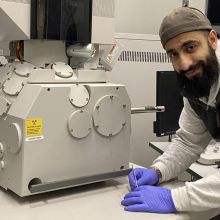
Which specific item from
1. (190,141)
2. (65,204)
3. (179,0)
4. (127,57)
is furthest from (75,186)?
(179,0)

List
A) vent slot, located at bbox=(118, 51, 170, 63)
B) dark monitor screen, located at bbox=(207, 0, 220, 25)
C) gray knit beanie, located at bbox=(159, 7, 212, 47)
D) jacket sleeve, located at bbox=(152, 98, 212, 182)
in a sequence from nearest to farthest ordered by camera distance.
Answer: gray knit beanie, located at bbox=(159, 7, 212, 47) < jacket sleeve, located at bbox=(152, 98, 212, 182) < vent slot, located at bbox=(118, 51, 170, 63) < dark monitor screen, located at bbox=(207, 0, 220, 25)

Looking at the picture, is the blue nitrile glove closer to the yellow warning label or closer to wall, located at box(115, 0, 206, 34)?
the yellow warning label

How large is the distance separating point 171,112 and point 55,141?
1116mm

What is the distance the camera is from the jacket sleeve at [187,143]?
163 centimetres

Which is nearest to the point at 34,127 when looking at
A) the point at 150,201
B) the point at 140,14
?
the point at 150,201

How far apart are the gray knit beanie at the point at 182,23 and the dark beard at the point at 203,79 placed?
0.11m

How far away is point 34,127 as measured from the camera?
1280mm

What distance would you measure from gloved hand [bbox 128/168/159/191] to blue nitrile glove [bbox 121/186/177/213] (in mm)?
106

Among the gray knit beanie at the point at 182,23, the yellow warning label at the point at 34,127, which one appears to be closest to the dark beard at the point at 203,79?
the gray knit beanie at the point at 182,23

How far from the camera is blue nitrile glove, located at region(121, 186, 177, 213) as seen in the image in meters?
1.28

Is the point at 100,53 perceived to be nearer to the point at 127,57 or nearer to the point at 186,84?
the point at 186,84

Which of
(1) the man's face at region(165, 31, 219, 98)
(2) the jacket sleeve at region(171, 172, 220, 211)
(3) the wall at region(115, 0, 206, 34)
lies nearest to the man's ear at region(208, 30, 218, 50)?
(1) the man's face at region(165, 31, 219, 98)

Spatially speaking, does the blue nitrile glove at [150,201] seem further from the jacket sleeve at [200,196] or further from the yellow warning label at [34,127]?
the yellow warning label at [34,127]

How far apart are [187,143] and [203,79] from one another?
36cm
